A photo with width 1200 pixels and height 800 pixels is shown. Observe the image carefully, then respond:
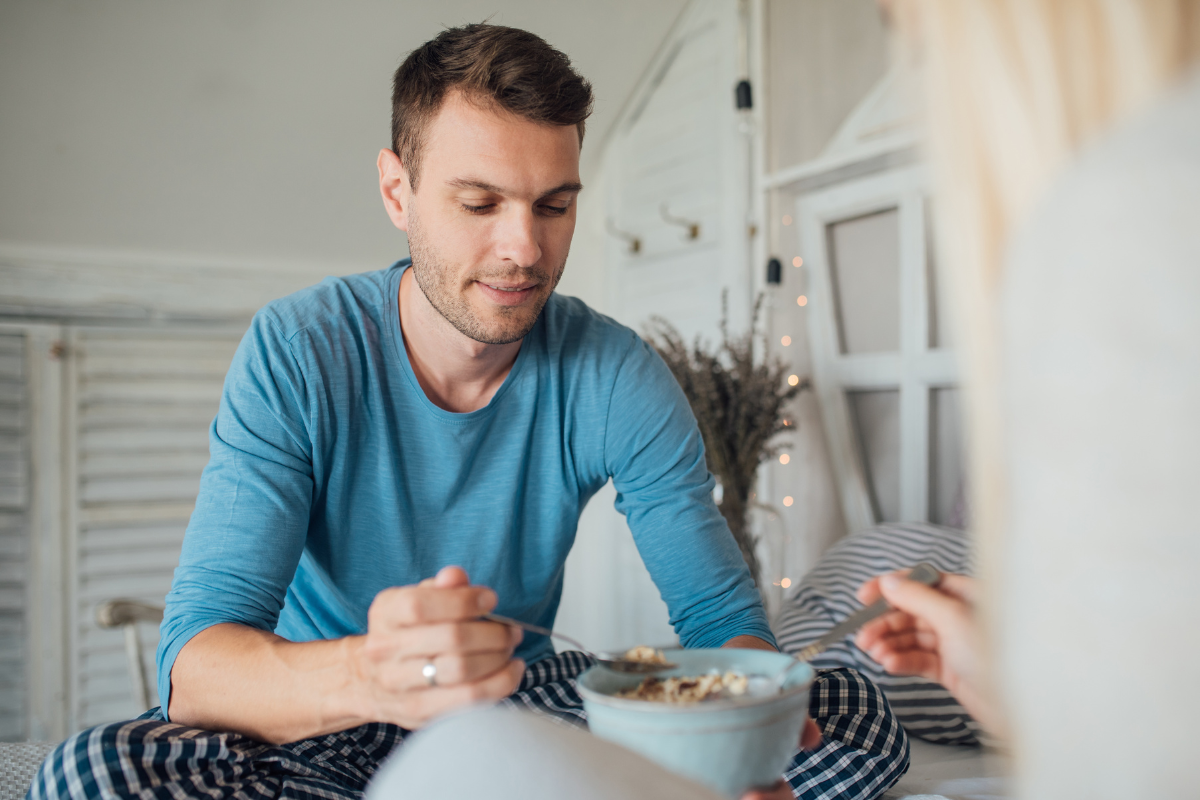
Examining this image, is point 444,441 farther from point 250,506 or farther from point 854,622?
point 854,622

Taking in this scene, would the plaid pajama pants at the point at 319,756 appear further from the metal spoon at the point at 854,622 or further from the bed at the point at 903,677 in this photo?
the metal spoon at the point at 854,622

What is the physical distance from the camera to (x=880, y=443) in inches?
95.7

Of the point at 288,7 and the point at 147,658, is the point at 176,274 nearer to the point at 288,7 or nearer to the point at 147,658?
the point at 288,7

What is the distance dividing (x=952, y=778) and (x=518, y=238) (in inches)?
39.3

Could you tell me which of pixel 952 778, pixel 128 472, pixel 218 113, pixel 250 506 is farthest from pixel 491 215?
pixel 128 472

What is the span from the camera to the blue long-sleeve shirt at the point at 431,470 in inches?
43.3

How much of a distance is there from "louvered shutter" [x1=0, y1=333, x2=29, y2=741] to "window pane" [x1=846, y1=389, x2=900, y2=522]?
2381 millimetres

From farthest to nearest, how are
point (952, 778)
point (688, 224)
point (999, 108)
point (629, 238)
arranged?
point (629, 238)
point (688, 224)
point (952, 778)
point (999, 108)

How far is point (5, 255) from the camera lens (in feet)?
7.86

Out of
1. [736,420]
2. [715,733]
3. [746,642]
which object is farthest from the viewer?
[736,420]

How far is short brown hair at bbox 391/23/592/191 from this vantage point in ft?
3.77

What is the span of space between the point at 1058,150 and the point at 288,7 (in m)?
2.37

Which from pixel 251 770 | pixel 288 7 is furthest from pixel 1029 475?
pixel 288 7

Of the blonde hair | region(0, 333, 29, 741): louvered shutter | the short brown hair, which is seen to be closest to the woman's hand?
the blonde hair
